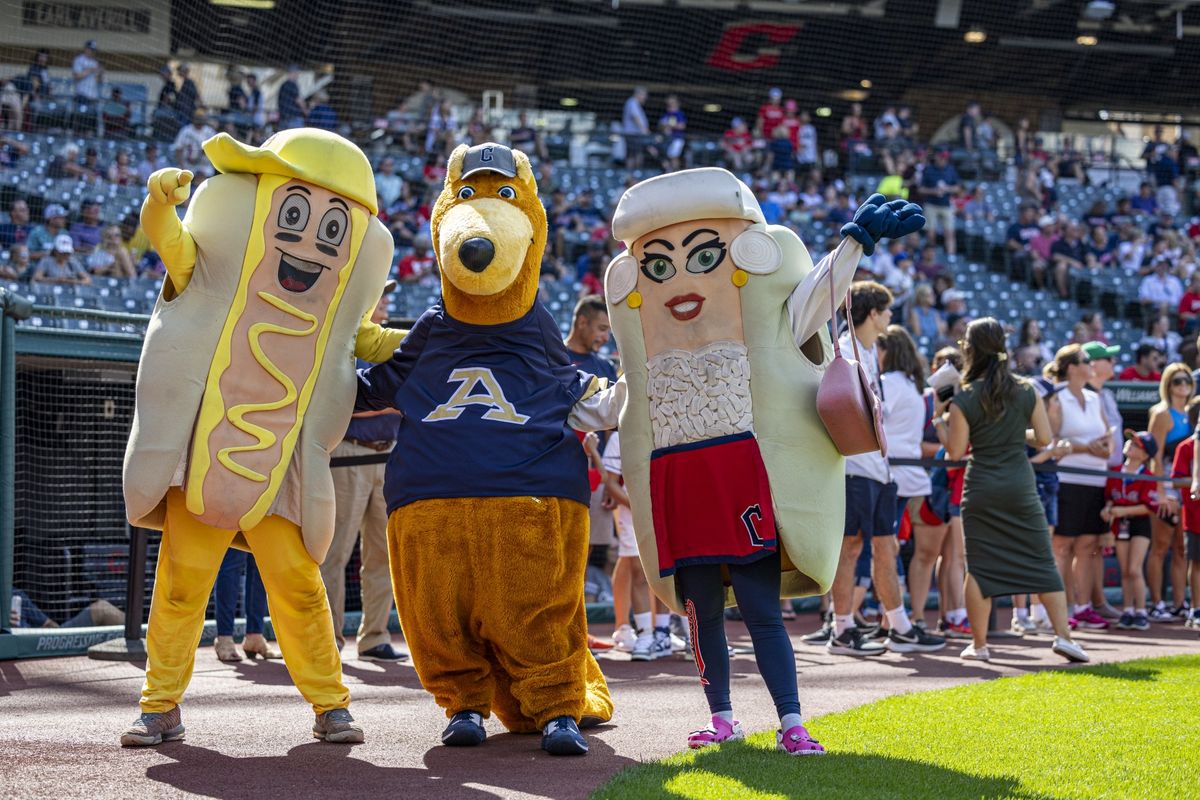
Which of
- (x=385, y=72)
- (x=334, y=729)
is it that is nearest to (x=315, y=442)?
(x=334, y=729)

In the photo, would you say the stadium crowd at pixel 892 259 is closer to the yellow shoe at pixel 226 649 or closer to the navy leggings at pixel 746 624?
the yellow shoe at pixel 226 649

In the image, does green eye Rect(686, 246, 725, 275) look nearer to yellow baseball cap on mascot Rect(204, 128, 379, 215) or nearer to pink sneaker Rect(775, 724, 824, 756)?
yellow baseball cap on mascot Rect(204, 128, 379, 215)

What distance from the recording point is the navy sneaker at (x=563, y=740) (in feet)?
13.0

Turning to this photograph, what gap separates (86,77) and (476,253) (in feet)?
45.2

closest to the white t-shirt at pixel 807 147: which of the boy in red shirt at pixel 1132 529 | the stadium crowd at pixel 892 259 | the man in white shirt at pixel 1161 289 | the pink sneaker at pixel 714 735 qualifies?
the stadium crowd at pixel 892 259

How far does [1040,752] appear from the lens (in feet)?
13.3

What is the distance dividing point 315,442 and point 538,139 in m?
15.2

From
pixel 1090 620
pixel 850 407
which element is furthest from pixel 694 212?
pixel 1090 620

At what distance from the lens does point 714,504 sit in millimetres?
4059

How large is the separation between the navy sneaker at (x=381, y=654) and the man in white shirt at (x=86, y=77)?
35.3ft

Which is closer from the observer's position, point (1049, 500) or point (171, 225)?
point (171, 225)

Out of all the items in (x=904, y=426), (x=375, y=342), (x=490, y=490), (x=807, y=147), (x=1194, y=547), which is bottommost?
(x=1194, y=547)

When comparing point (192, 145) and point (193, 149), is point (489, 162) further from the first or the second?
point (192, 145)

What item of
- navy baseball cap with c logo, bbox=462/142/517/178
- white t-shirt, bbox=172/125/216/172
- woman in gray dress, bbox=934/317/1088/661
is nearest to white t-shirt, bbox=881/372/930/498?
woman in gray dress, bbox=934/317/1088/661
